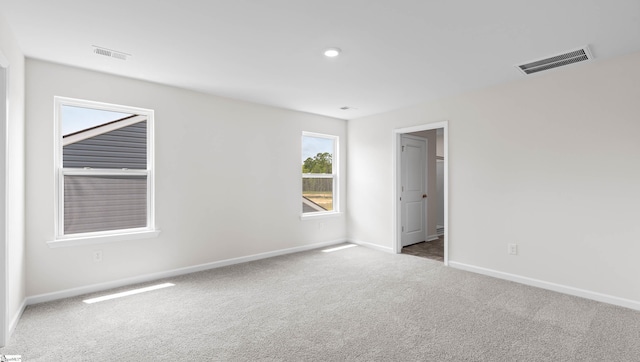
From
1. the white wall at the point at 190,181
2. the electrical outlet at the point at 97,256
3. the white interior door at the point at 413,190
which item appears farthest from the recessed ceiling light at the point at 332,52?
the electrical outlet at the point at 97,256

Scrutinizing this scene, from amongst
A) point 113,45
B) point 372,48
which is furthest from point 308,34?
point 113,45

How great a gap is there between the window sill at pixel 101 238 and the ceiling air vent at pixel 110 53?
1906 millimetres

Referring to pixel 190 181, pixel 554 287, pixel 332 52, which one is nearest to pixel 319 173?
pixel 190 181

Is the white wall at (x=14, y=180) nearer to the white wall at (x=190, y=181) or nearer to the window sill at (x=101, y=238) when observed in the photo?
the white wall at (x=190, y=181)

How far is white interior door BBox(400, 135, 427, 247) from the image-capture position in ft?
18.4

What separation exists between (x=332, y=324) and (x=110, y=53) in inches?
126

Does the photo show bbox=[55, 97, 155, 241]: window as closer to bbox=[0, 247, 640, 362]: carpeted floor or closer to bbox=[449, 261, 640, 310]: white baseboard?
bbox=[0, 247, 640, 362]: carpeted floor

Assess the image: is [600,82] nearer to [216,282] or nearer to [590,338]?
[590,338]

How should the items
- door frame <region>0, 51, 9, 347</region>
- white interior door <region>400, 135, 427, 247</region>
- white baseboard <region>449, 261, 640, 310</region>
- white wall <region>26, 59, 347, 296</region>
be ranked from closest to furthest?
door frame <region>0, 51, 9, 347</region> < white baseboard <region>449, 261, 640, 310</region> < white wall <region>26, 59, 347, 296</region> < white interior door <region>400, 135, 427, 247</region>

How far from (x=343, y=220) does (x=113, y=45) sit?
4.45 meters

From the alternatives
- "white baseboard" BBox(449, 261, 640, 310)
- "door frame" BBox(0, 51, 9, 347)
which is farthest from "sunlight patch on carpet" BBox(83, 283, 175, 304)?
"white baseboard" BBox(449, 261, 640, 310)

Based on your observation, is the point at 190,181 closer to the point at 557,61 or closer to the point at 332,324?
the point at 332,324

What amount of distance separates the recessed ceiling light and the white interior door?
277 cm

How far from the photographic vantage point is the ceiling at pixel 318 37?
7.26ft
